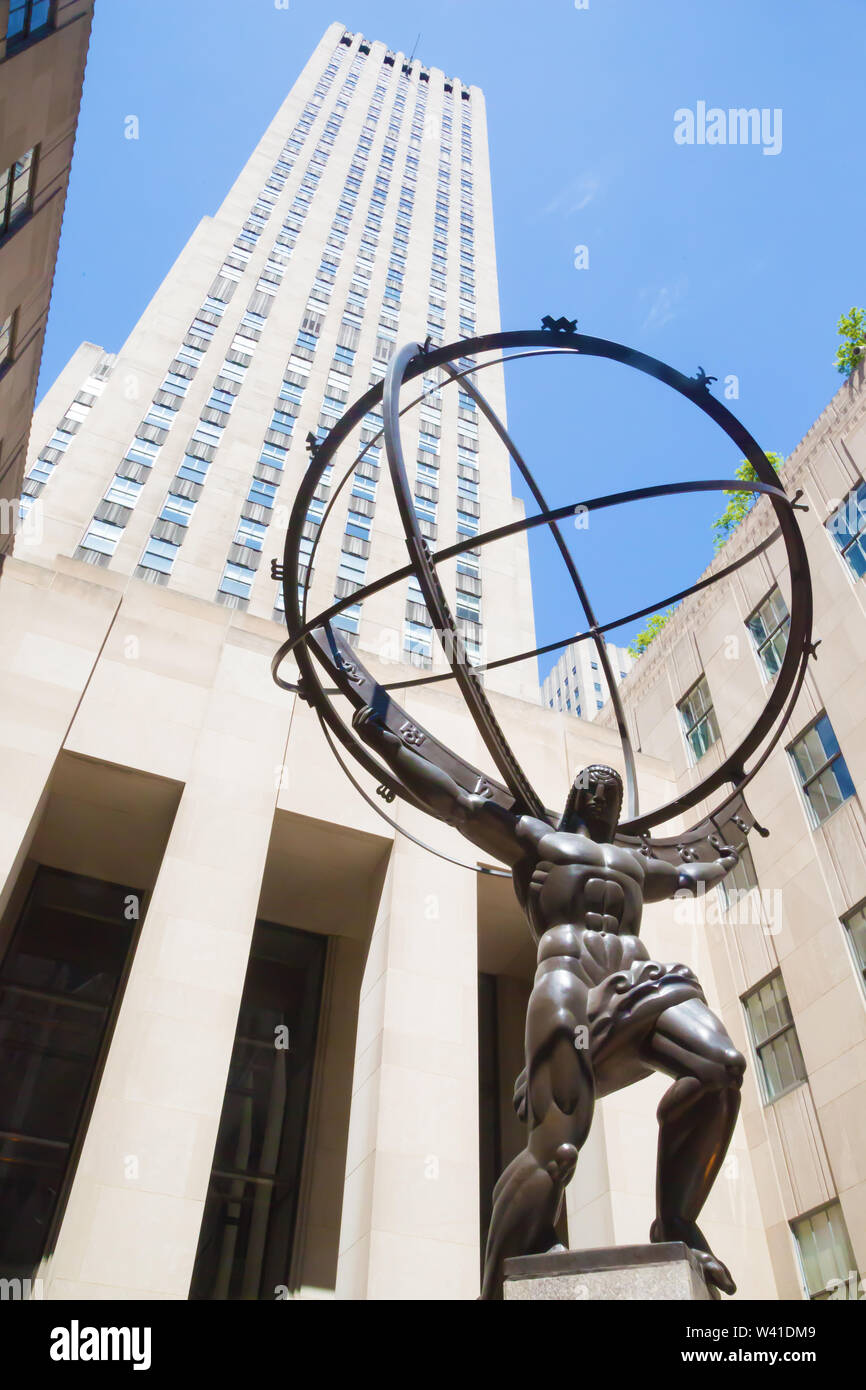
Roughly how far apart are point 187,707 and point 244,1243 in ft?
30.5

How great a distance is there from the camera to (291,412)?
44625 mm

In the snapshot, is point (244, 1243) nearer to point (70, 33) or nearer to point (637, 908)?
point (637, 908)

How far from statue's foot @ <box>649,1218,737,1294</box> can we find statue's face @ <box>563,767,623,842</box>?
2.34 metres

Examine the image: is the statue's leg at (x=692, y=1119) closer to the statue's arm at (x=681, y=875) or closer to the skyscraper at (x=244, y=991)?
the statue's arm at (x=681, y=875)

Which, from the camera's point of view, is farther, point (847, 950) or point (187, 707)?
point (187, 707)

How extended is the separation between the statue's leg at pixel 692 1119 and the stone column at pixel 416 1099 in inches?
319

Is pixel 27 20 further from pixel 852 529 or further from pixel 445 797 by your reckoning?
pixel 852 529

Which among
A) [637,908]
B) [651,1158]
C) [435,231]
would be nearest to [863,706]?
[651,1158]

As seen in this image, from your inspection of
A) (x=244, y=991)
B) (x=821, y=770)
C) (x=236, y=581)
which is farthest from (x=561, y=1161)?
(x=236, y=581)

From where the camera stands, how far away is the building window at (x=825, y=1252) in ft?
42.5

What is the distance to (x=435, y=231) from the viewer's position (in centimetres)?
6581

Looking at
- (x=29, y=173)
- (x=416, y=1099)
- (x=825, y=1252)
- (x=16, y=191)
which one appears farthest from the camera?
(x=29, y=173)

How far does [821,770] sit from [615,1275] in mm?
13814

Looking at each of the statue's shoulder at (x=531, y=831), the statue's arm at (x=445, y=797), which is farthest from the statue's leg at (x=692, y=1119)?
the statue's arm at (x=445, y=797)
